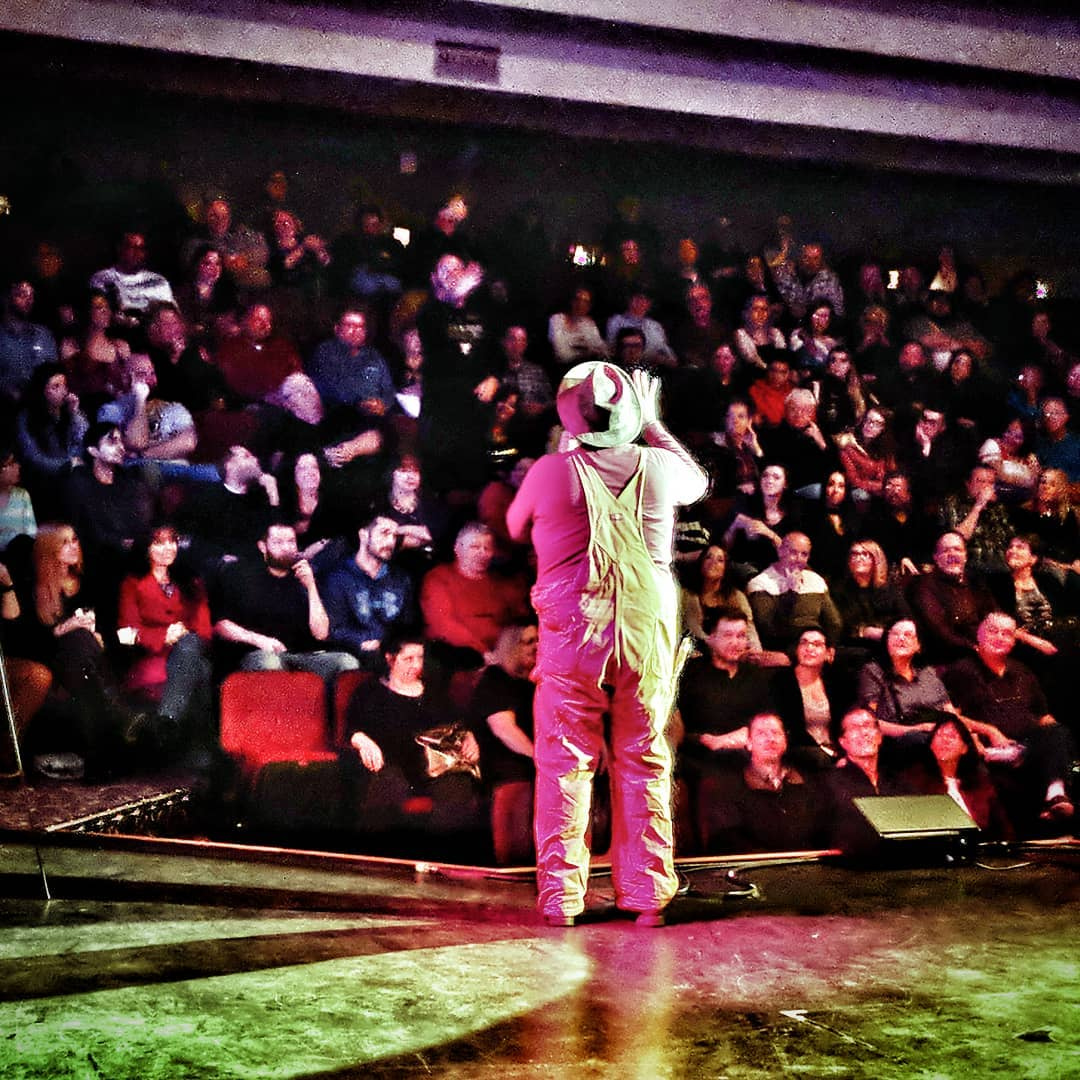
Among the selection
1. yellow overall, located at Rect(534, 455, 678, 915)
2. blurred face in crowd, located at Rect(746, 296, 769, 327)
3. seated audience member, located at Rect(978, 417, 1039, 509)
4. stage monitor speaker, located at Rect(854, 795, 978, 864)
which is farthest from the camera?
blurred face in crowd, located at Rect(746, 296, 769, 327)

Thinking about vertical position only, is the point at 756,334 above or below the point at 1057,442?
above

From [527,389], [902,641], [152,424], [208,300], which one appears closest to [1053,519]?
[902,641]

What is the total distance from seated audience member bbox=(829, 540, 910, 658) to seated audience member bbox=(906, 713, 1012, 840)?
51cm

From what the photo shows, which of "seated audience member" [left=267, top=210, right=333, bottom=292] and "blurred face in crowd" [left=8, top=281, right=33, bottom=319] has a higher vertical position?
"seated audience member" [left=267, top=210, right=333, bottom=292]

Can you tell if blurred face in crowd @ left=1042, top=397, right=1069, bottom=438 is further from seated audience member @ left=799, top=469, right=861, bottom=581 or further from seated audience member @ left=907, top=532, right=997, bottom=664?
seated audience member @ left=799, top=469, right=861, bottom=581

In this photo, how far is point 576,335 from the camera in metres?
5.89

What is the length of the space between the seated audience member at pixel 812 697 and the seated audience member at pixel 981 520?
3.54 ft

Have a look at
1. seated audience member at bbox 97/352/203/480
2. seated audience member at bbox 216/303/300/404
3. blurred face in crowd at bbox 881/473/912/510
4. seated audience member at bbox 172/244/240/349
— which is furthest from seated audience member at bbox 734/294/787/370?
seated audience member at bbox 97/352/203/480

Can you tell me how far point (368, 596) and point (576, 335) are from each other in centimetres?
183

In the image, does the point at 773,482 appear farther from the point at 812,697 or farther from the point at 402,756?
the point at 402,756

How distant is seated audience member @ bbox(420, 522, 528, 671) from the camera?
487 cm

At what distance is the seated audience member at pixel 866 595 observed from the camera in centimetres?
541

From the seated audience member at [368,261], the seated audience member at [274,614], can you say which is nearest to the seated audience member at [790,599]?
the seated audience member at [274,614]

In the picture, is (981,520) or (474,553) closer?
(474,553)
